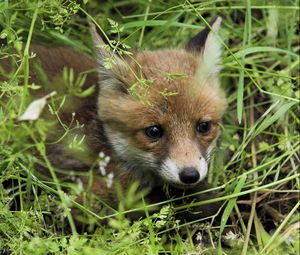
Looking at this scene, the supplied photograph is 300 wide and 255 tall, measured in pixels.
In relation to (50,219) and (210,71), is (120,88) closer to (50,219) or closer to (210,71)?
(210,71)

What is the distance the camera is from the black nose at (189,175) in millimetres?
3387

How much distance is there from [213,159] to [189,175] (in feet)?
2.79

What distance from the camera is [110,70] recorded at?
3.75 meters

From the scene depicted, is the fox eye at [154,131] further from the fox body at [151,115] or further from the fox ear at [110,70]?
the fox ear at [110,70]

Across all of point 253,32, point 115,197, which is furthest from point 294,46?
point 115,197

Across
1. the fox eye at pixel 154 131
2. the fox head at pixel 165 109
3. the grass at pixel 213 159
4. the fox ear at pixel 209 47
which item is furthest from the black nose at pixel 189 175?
the fox ear at pixel 209 47

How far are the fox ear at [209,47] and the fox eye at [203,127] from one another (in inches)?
10.7

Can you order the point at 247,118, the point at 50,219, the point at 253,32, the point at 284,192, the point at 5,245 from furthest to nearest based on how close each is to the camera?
the point at 253,32 < the point at 247,118 < the point at 284,192 < the point at 50,219 < the point at 5,245

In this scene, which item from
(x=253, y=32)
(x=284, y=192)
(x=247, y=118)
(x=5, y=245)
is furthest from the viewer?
(x=253, y=32)

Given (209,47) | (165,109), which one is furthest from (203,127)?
(209,47)

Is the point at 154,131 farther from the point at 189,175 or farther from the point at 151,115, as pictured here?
the point at 189,175

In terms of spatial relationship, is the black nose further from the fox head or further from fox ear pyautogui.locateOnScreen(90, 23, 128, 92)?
fox ear pyautogui.locateOnScreen(90, 23, 128, 92)

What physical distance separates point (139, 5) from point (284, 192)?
1831mm

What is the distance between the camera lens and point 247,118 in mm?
4590
